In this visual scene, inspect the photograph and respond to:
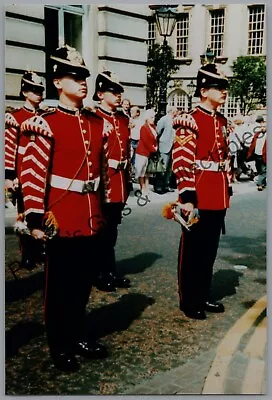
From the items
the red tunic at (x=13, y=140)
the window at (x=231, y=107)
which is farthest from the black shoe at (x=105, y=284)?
the window at (x=231, y=107)

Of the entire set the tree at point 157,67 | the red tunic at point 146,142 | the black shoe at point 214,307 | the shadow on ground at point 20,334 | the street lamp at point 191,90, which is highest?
the tree at point 157,67

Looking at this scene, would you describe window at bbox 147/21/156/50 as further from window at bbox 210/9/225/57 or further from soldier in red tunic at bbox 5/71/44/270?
soldier in red tunic at bbox 5/71/44/270

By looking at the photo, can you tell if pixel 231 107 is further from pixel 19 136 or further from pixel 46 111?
pixel 19 136

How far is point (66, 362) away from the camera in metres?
2.79

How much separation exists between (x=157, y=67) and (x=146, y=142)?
0.46m

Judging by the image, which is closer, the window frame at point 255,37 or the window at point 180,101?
the window frame at point 255,37

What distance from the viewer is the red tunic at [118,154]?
319cm

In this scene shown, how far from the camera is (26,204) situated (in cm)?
264

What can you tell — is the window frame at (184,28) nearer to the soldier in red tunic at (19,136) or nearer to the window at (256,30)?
the window at (256,30)

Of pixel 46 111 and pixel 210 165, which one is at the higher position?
pixel 46 111

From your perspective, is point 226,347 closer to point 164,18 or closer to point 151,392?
point 151,392

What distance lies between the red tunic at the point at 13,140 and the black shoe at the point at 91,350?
0.99 metres

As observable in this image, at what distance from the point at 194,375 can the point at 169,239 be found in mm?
778

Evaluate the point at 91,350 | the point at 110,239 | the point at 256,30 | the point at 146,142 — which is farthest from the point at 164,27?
the point at 91,350
